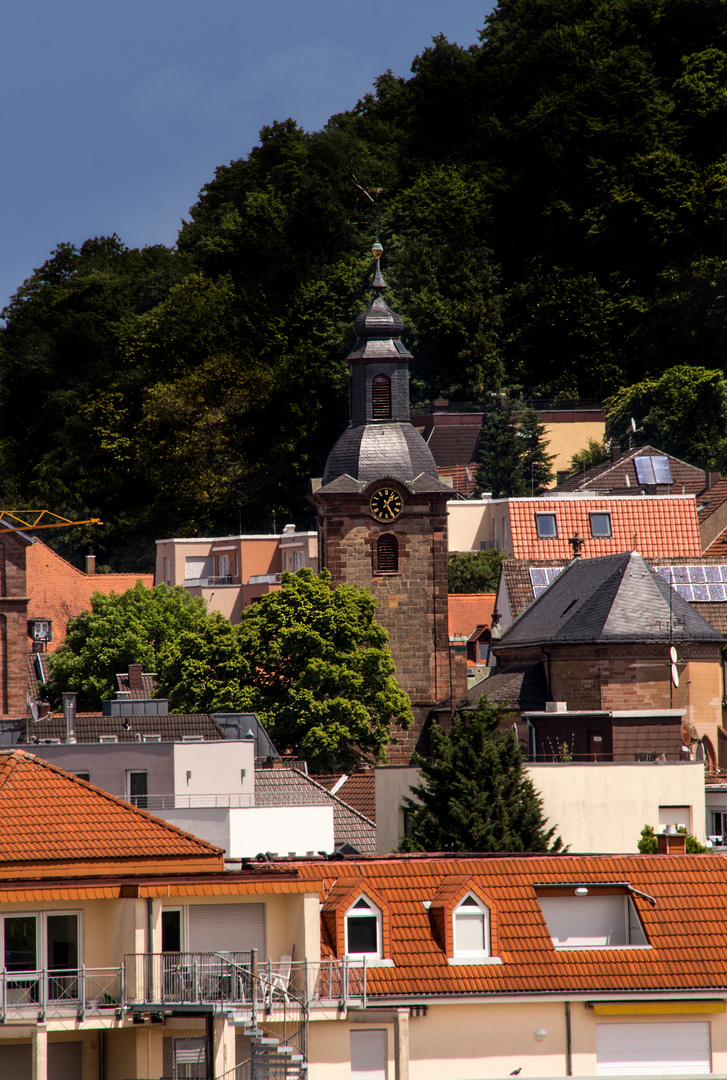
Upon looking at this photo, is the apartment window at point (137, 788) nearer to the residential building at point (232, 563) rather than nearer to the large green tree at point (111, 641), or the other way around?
the large green tree at point (111, 641)

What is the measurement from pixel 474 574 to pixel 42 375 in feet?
91.4

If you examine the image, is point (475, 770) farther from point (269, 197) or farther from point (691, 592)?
point (269, 197)

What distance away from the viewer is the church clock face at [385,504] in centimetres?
8106

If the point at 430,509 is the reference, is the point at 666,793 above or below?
below

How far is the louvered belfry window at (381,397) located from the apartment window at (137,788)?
3422cm

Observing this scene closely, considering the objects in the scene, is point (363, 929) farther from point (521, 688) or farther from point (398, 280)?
point (398, 280)

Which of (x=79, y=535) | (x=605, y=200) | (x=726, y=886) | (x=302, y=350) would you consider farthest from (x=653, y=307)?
(x=726, y=886)

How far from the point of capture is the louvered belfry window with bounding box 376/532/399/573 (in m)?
81.1

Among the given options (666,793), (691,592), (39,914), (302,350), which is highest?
(302,350)

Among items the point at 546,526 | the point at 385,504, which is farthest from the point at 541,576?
the point at 546,526

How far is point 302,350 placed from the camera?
108 meters

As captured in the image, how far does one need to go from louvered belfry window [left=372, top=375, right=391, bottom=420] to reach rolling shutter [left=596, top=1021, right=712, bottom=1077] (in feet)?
172

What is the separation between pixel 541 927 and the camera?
32.5m

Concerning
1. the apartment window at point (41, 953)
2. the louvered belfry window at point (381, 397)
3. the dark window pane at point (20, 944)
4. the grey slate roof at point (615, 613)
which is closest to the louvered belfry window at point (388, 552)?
the louvered belfry window at point (381, 397)
